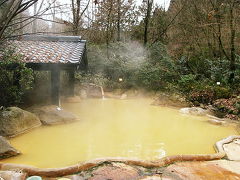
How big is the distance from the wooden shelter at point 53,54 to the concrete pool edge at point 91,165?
383 centimetres

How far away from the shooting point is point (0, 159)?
450cm

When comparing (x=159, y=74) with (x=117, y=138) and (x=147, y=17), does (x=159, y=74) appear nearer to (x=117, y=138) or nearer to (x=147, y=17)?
(x=147, y=17)

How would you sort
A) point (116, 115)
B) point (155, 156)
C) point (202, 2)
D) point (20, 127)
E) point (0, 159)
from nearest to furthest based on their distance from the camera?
point (0, 159)
point (155, 156)
point (20, 127)
point (116, 115)
point (202, 2)

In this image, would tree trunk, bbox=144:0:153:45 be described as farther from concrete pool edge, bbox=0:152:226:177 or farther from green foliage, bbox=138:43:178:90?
concrete pool edge, bbox=0:152:226:177

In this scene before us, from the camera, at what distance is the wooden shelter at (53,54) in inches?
297

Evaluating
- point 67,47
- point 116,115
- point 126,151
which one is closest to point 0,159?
point 126,151

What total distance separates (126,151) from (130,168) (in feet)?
3.97

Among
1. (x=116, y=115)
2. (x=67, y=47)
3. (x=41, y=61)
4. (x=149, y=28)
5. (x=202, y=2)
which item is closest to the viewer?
(x=41, y=61)

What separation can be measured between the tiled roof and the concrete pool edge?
383 cm

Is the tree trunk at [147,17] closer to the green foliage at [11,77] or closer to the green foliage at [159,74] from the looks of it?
the green foliage at [159,74]

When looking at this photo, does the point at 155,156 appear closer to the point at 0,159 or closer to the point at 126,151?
the point at 126,151

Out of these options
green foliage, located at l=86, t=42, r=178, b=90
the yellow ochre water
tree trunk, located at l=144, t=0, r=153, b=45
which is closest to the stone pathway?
the yellow ochre water

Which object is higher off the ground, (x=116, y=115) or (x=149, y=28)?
(x=149, y=28)

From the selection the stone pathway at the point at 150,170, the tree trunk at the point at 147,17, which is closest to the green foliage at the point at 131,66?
the tree trunk at the point at 147,17
